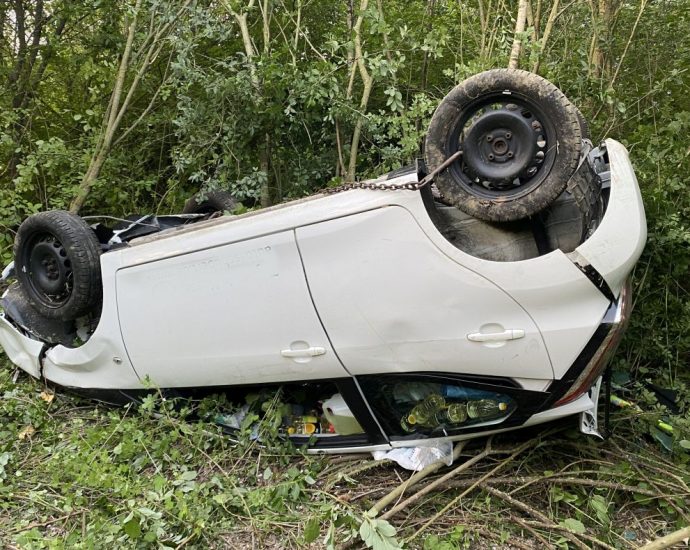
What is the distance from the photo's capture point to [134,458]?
2.80 m

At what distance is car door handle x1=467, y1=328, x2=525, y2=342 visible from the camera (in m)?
2.13

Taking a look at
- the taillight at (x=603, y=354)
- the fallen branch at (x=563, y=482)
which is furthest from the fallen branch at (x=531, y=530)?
the taillight at (x=603, y=354)

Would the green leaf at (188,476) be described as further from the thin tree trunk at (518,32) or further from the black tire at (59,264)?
the thin tree trunk at (518,32)

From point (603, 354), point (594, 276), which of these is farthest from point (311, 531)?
point (594, 276)

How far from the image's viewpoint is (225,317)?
8.40 feet

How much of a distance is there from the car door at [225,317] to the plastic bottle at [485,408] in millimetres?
568

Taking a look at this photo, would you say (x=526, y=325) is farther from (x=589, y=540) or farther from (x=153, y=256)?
(x=153, y=256)

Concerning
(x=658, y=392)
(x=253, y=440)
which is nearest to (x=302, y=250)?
(x=253, y=440)

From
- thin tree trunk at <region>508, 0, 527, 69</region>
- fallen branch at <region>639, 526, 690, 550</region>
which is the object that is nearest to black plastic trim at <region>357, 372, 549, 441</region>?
fallen branch at <region>639, 526, 690, 550</region>

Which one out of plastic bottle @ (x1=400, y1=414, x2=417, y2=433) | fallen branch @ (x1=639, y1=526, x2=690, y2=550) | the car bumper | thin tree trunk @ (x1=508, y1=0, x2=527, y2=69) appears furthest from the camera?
thin tree trunk @ (x1=508, y1=0, x2=527, y2=69)

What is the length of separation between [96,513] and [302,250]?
56.4 inches

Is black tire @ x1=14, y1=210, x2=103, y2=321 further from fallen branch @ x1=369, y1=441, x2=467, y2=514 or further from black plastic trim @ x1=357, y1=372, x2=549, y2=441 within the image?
fallen branch @ x1=369, y1=441, x2=467, y2=514

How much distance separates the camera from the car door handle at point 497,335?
213 centimetres

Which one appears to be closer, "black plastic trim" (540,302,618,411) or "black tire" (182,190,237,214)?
"black plastic trim" (540,302,618,411)
